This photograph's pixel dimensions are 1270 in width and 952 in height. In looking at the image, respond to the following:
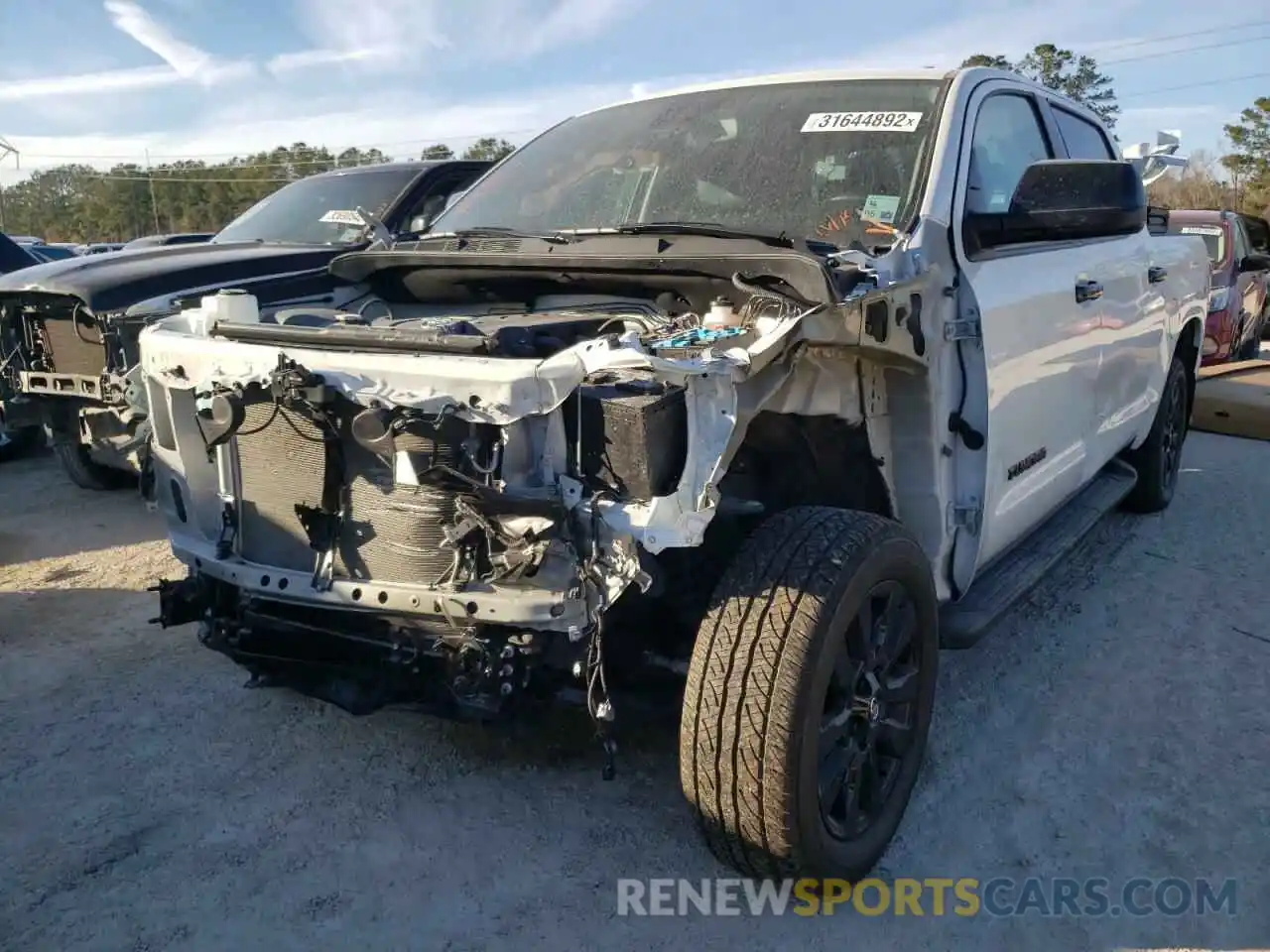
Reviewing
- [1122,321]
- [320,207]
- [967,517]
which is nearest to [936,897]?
[967,517]

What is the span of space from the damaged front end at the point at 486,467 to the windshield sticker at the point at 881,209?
0.45 m

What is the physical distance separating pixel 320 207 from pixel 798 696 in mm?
6023

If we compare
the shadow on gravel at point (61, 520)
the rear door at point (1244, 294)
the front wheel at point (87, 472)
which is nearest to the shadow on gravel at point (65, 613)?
the shadow on gravel at point (61, 520)

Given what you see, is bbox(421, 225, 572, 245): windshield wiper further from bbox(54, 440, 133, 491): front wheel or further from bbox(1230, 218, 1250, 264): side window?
bbox(1230, 218, 1250, 264): side window

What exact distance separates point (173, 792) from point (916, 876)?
211 centimetres

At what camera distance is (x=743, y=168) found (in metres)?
3.51

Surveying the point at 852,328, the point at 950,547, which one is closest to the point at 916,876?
the point at 950,547

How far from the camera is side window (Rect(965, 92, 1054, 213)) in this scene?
11.3ft

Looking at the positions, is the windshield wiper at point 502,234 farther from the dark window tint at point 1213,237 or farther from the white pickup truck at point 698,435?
the dark window tint at point 1213,237

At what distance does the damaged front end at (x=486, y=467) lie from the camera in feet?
7.43

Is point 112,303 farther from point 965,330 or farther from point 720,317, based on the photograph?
point 965,330

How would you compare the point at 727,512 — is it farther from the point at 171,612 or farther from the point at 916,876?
the point at 171,612

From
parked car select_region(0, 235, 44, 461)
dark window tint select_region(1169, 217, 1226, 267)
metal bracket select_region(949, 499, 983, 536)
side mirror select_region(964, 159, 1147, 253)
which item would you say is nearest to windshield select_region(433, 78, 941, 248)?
side mirror select_region(964, 159, 1147, 253)

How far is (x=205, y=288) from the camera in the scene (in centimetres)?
533
